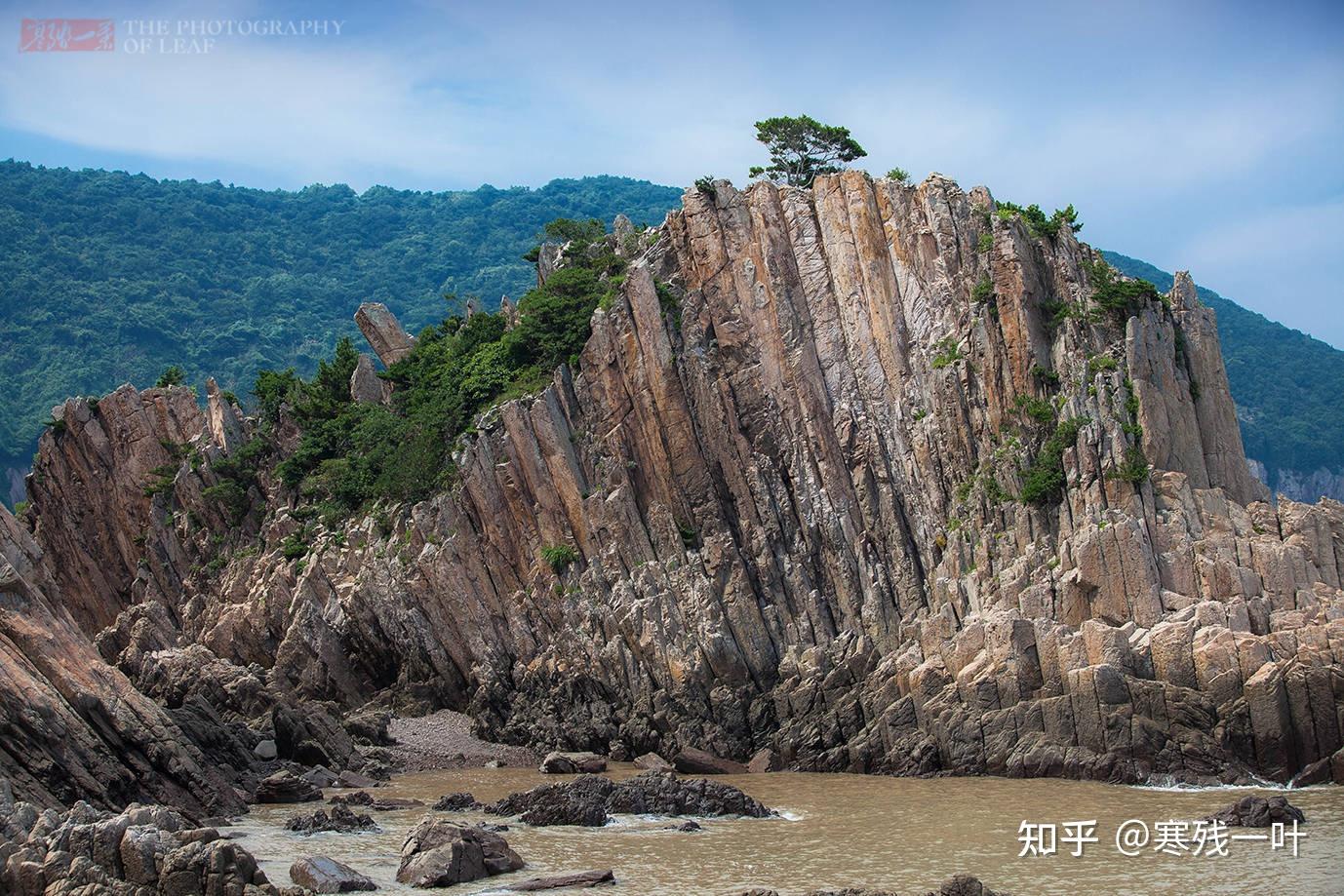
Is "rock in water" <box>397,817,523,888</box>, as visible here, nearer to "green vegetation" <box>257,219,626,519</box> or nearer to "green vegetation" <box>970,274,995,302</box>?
"green vegetation" <box>970,274,995,302</box>

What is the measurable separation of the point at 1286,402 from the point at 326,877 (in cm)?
11156

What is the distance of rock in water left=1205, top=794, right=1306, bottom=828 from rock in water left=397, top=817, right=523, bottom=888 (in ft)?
45.4

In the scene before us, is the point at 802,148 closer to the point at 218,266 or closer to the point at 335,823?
the point at 335,823

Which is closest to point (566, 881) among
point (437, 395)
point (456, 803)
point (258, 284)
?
point (456, 803)

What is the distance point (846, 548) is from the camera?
156 ft

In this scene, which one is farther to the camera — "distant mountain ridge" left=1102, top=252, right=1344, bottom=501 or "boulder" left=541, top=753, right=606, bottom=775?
"distant mountain ridge" left=1102, top=252, right=1344, bottom=501

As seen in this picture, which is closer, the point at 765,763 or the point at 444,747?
the point at 765,763

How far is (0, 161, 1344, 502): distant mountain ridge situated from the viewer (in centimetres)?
11456

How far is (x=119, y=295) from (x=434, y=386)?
75124 mm

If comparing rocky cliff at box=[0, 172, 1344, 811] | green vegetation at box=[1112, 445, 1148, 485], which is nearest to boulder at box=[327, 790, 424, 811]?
rocky cliff at box=[0, 172, 1344, 811]

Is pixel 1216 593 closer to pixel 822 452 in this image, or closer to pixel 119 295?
pixel 822 452

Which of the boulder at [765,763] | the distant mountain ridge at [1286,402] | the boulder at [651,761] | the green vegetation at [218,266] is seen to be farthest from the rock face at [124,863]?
the distant mountain ridge at [1286,402]

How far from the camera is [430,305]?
141 meters

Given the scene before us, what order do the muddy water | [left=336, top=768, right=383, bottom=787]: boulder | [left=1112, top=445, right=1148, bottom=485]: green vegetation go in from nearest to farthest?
the muddy water
[left=336, top=768, right=383, bottom=787]: boulder
[left=1112, top=445, right=1148, bottom=485]: green vegetation
